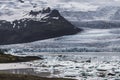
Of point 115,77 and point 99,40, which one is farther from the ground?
point 115,77

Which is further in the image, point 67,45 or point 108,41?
point 67,45

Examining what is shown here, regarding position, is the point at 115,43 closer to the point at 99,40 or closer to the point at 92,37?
the point at 99,40

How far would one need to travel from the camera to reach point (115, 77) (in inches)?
2127

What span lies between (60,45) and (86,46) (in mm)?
18200

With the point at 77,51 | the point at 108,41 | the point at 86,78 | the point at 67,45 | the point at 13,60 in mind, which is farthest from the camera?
the point at 67,45

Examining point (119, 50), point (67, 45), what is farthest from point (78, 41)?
point (119, 50)

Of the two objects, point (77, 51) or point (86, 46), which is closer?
point (77, 51)

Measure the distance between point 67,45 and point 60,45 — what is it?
14.5 feet

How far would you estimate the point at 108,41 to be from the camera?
168125 mm

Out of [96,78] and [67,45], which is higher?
[96,78]

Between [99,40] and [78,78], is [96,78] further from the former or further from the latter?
[99,40]

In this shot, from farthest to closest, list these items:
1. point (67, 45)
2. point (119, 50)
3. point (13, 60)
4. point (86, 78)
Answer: point (67, 45), point (119, 50), point (13, 60), point (86, 78)

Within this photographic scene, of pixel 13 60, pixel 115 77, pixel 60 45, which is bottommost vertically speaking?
pixel 60 45

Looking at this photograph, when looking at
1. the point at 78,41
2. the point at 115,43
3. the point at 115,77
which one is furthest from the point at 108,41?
the point at 115,77
